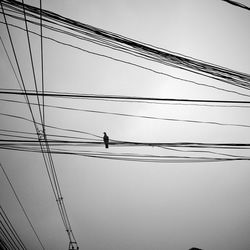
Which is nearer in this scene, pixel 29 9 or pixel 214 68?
pixel 29 9

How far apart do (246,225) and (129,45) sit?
2386 inches

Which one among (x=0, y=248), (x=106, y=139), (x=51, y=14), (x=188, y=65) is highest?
(x=51, y=14)

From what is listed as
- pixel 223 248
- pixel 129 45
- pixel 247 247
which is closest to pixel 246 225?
pixel 247 247

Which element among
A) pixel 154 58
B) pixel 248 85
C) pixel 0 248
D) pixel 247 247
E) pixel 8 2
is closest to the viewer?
pixel 8 2

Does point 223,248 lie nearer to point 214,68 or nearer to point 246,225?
point 246,225

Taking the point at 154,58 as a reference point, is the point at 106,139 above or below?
below

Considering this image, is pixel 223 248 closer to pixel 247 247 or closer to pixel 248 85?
pixel 247 247

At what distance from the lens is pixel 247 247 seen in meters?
46.4

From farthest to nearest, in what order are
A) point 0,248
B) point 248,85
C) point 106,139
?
point 0,248
point 106,139
point 248,85

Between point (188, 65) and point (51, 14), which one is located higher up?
point (51, 14)

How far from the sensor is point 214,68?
12.3 ft

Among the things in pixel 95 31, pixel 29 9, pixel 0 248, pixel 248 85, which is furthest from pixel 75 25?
pixel 0 248

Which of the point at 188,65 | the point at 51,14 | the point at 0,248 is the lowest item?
the point at 0,248

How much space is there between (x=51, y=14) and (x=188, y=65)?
258cm
